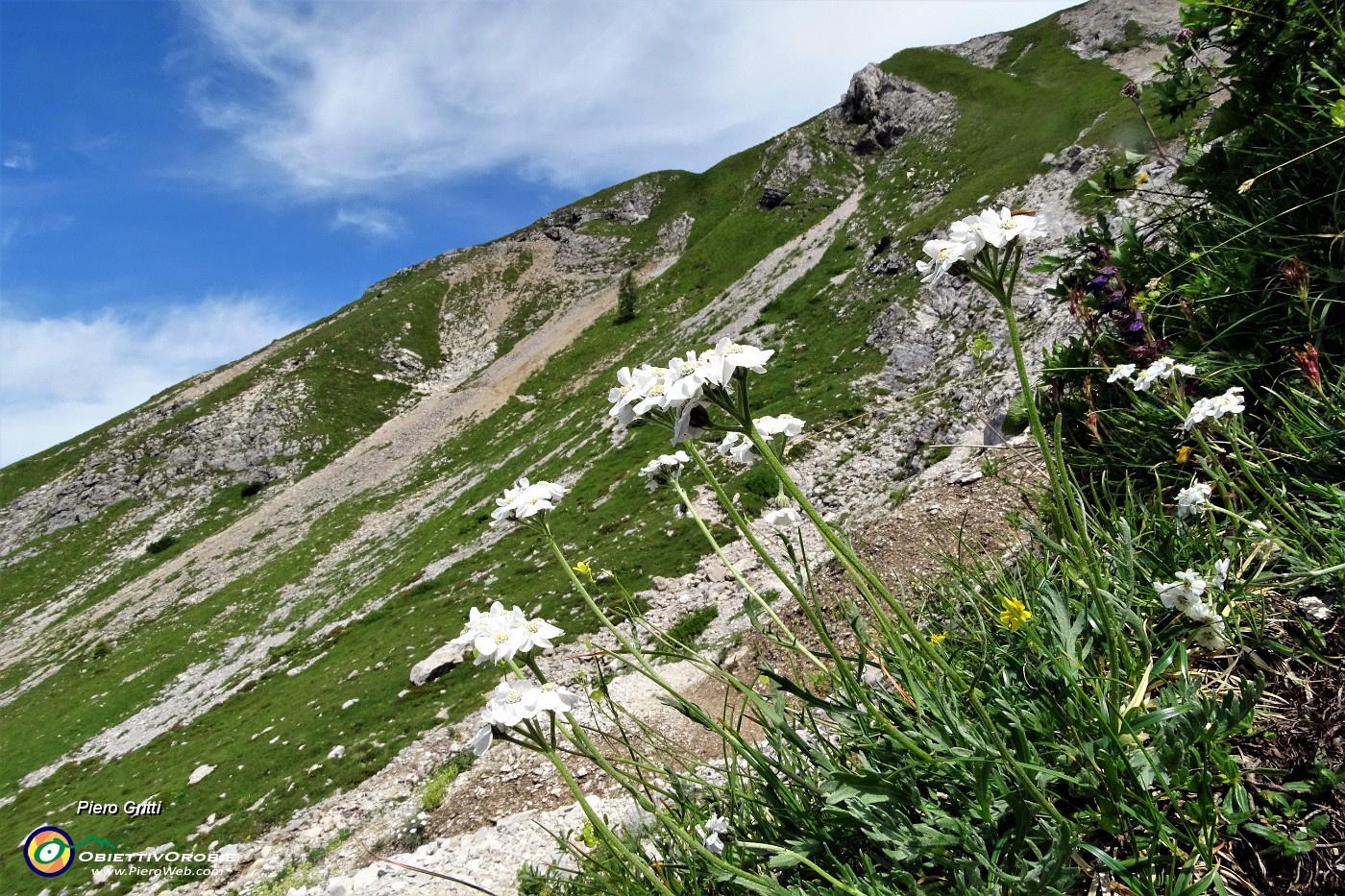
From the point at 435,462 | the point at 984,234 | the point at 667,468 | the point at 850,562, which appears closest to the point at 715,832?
the point at 850,562

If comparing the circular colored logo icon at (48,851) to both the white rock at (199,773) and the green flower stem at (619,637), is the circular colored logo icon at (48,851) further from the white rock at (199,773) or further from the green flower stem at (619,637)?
the green flower stem at (619,637)

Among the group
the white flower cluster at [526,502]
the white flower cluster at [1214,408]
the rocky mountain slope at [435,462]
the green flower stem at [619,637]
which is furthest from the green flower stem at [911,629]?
the white flower cluster at [1214,408]

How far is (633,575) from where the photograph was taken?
18438 mm

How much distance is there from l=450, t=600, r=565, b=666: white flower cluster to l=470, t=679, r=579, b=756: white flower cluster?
137 millimetres

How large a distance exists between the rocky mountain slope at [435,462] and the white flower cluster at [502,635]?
1.82 metres

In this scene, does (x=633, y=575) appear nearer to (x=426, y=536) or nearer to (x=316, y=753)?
(x=316, y=753)

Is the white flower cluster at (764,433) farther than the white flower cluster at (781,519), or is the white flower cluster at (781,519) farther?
the white flower cluster at (781,519)

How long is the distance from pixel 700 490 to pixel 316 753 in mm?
13406

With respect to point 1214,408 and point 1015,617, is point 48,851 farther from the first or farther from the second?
point 1214,408

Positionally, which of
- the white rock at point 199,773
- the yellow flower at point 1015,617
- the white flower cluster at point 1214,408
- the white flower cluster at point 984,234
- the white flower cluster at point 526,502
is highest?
the white flower cluster at point 984,234

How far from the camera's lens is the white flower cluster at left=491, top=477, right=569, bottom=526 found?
2938 millimetres

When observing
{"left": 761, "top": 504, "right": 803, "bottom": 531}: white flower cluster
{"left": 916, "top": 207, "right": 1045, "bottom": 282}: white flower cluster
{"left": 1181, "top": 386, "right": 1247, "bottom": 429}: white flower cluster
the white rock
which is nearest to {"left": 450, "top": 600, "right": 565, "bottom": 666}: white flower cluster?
{"left": 761, "top": 504, "right": 803, "bottom": 531}: white flower cluster

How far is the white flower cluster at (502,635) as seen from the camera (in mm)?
2434

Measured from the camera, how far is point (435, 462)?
52500 mm
